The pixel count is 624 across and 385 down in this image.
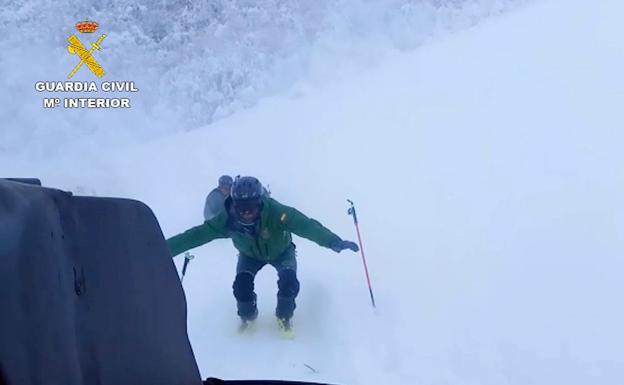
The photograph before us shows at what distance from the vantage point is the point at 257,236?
5496 millimetres

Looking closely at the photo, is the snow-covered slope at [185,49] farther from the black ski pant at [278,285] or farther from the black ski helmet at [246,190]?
the black ski helmet at [246,190]

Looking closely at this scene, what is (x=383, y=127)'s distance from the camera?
44.3 ft

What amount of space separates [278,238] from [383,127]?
327 inches

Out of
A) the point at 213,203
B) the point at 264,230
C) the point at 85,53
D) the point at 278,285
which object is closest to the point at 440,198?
the point at 213,203

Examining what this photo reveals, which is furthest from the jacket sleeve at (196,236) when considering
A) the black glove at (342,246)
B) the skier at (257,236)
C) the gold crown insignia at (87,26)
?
the gold crown insignia at (87,26)

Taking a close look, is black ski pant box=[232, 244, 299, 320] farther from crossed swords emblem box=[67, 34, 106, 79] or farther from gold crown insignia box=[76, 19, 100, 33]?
gold crown insignia box=[76, 19, 100, 33]

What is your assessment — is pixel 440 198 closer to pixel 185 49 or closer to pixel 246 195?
pixel 246 195

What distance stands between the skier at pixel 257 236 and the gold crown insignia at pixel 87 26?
14677mm

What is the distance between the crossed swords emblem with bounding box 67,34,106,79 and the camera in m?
17.5

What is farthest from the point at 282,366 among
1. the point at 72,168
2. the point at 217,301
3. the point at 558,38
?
the point at 558,38

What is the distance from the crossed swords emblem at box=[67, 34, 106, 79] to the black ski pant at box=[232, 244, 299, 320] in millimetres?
13313

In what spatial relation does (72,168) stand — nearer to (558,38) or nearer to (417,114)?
(417,114)

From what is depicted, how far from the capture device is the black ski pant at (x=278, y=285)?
5695 millimetres

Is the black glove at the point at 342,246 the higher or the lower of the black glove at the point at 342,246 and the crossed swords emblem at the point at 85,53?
the lower
